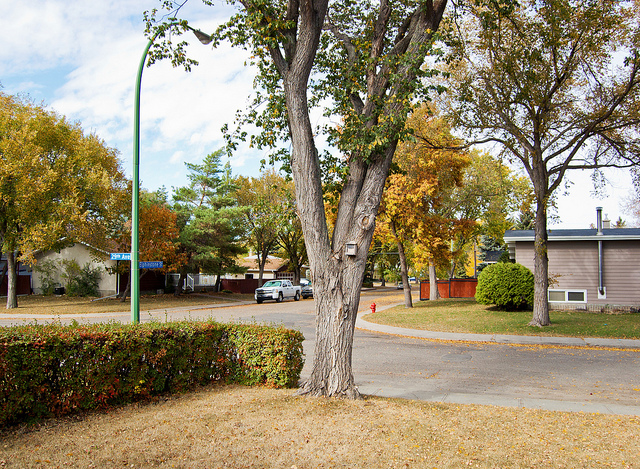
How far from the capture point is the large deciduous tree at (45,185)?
962 inches

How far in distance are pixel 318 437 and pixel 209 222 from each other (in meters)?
30.9

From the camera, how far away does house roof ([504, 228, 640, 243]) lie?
2178 centimetres

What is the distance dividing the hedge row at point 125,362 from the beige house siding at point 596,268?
18.5 metres

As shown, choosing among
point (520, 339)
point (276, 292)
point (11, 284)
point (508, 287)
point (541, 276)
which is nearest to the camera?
point (520, 339)

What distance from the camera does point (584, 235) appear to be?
876 inches

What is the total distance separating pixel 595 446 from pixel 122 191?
2842cm

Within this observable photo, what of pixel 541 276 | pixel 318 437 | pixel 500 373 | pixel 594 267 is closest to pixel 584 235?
pixel 594 267

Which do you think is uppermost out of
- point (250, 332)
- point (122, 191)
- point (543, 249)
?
point (122, 191)

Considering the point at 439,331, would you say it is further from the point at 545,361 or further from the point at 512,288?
the point at 512,288

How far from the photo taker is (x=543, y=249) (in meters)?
16.6

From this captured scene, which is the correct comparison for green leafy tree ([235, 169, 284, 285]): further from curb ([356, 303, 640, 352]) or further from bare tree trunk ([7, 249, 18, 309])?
curb ([356, 303, 640, 352])

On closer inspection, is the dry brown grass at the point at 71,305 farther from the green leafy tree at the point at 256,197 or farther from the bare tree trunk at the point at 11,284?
the green leafy tree at the point at 256,197

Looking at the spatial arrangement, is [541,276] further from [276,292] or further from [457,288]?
[276,292]

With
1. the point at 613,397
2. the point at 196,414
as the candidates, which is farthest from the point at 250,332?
the point at 613,397
